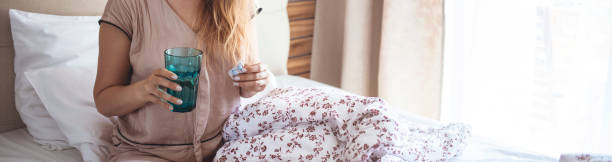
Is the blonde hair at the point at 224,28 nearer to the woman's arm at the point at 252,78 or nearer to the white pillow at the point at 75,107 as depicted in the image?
the woman's arm at the point at 252,78

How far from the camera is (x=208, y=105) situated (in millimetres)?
1437

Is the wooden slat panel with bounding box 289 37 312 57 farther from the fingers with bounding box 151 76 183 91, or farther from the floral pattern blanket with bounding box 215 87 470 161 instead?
the fingers with bounding box 151 76 183 91

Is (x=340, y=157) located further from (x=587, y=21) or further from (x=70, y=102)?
(x=587, y=21)

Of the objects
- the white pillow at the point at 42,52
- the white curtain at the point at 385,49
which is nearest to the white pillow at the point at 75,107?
the white pillow at the point at 42,52

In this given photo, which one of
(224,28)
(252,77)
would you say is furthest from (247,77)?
(224,28)

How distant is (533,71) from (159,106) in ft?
5.16

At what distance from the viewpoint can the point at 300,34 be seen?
2.76 metres

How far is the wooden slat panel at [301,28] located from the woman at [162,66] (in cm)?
117

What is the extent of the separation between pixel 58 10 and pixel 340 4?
1374 millimetres

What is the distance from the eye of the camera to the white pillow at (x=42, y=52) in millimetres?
1660

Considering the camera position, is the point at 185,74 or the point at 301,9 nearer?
the point at 185,74

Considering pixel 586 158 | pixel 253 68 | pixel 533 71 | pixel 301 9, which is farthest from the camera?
pixel 301 9

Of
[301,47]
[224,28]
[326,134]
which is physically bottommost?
[326,134]

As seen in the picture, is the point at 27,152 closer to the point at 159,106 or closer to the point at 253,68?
the point at 159,106
